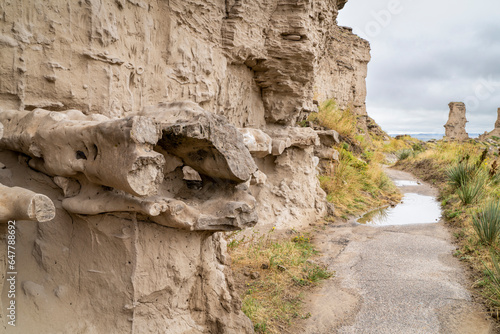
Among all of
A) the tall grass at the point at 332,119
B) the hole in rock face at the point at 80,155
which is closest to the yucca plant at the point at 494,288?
the hole in rock face at the point at 80,155

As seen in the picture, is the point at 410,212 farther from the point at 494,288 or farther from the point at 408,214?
the point at 494,288

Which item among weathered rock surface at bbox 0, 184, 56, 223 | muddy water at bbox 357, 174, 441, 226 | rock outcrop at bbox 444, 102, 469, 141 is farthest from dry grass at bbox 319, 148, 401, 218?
rock outcrop at bbox 444, 102, 469, 141

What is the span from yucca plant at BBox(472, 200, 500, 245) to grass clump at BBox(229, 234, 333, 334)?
232 cm

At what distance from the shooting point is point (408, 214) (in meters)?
A: 8.05

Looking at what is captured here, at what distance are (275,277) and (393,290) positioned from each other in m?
1.31

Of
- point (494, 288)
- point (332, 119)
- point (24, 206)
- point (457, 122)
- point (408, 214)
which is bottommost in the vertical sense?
point (494, 288)

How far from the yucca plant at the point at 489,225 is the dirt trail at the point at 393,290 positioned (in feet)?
1.64

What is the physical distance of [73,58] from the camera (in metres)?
2.81

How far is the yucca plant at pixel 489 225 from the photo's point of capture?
492 cm

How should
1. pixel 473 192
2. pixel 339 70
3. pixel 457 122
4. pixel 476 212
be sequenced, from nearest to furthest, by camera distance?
pixel 476 212, pixel 473 192, pixel 339 70, pixel 457 122

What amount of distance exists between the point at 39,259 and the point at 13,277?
16 centimetres

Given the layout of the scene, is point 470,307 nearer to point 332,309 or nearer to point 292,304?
point 332,309

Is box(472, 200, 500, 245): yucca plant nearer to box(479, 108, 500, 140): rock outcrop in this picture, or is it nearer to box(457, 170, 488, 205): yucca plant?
box(457, 170, 488, 205): yucca plant

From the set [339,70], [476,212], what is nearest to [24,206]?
[476,212]
